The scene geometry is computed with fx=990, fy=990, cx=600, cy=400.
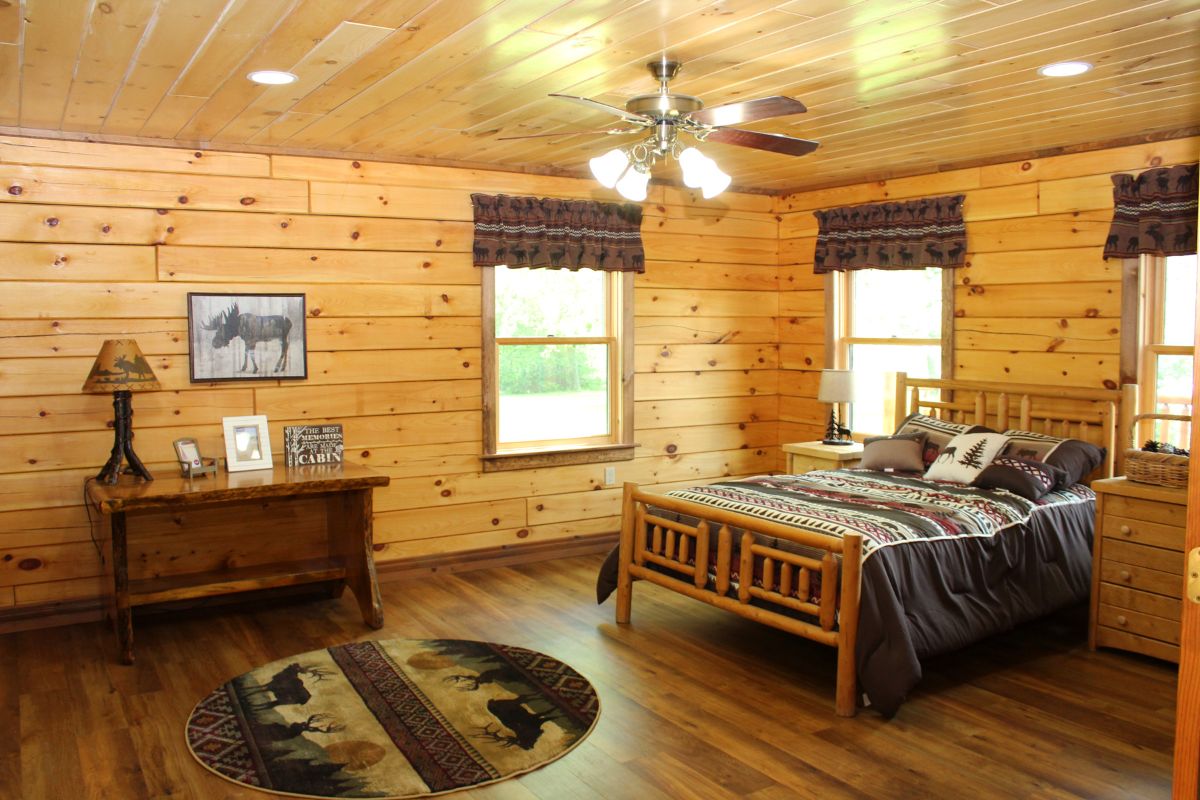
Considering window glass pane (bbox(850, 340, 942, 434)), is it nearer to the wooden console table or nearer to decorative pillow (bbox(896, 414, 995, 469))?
decorative pillow (bbox(896, 414, 995, 469))

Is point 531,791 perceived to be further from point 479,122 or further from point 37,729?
point 479,122

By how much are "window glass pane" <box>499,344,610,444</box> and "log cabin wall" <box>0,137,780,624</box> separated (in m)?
0.22

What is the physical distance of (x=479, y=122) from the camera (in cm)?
430

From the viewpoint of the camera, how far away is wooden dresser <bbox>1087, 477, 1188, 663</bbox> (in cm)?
389

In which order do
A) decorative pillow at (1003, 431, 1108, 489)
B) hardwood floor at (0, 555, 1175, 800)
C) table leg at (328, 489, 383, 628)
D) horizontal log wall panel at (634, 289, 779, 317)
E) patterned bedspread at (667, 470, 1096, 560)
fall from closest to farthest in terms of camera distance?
hardwood floor at (0, 555, 1175, 800)
patterned bedspread at (667, 470, 1096, 560)
table leg at (328, 489, 383, 628)
decorative pillow at (1003, 431, 1108, 489)
horizontal log wall panel at (634, 289, 779, 317)

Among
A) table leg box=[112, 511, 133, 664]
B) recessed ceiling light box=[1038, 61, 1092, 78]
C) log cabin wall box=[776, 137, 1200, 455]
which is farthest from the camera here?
log cabin wall box=[776, 137, 1200, 455]

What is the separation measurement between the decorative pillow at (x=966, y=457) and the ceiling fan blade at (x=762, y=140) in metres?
1.95

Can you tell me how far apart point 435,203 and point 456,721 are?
9.47 ft

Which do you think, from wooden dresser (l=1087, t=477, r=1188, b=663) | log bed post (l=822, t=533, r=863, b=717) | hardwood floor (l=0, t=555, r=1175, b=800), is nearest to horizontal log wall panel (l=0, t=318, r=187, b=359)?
hardwood floor (l=0, t=555, r=1175, b=800)

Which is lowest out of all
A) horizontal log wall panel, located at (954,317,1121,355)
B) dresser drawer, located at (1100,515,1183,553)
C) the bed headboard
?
dresser drawer, located at (1100,515,1183,553)

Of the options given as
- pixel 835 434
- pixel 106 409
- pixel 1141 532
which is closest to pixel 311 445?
pixel 106 409

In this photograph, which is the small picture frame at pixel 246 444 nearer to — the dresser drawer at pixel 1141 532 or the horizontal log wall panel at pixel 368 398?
the horizontal log wall panel at pixel 368 398

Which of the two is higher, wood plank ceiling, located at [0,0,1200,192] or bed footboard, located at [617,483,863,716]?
wood plank ceiling, located at [0,0,1200,192]

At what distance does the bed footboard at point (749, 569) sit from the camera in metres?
3.52
